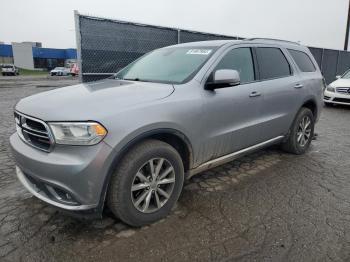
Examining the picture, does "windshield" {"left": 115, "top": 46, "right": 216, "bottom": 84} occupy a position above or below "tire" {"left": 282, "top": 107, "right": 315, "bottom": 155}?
above

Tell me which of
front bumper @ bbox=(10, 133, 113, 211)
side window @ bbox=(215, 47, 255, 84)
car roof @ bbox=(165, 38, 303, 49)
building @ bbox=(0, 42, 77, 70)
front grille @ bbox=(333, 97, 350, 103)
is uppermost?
building @ bbox=(0, 42, 77, 70)

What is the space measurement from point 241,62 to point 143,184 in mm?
2062

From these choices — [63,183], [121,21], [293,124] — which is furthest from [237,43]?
[121,21]

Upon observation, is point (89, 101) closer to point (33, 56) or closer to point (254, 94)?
point (254, 94)

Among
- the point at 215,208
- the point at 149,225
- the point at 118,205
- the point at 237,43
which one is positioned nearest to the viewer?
the point at 118,205

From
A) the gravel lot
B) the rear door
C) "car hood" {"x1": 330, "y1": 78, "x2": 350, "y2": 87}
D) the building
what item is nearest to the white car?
"car hood" {"x1": 330, "y1": 78, "x2": 350, "y2": 87}

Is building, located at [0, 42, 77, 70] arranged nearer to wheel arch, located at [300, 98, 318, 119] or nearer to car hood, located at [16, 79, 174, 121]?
wheel arch, located at [300, 98, 318, 119]

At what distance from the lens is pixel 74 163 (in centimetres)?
236

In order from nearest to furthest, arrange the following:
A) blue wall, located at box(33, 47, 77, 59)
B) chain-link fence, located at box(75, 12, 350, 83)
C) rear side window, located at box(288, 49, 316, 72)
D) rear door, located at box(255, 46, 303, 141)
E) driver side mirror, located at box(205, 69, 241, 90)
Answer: driver side mirror, located at box(205, 69, 241, 90), rear door, located at box(255, 46, 303, 141), rear side window, located at box(288, 49, 316, 72), chain-link fence, located at box(75, 12, 350, 83), blue wall, located at box(33, 47, 77, 59)

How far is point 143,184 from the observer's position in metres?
2.77

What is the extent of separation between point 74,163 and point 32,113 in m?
0.67

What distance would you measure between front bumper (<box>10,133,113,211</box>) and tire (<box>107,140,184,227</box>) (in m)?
0.16

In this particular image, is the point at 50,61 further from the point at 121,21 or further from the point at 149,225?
the point at 149,225

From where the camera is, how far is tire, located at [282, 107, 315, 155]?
4.83 metres
